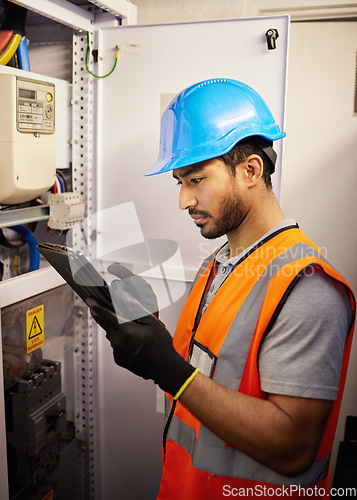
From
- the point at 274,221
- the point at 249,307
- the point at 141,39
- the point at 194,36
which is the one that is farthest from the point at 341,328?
the point at 141,39

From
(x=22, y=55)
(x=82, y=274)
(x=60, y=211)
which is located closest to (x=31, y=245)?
(x=60, y=211)

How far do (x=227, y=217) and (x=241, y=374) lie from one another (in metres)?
0.40

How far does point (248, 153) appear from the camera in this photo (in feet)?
3.77

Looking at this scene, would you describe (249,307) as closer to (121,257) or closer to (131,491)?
(121,257)

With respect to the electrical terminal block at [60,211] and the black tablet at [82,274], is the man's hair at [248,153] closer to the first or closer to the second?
the black tablet at [82,274]

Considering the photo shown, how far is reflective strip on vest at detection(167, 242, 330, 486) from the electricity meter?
2.97ft

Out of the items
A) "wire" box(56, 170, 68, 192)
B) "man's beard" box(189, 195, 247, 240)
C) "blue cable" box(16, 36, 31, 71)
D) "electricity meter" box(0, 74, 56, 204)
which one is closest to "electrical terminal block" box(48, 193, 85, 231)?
"electricity meter" box(0, 74, 56, 204)

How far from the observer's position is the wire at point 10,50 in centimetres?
155

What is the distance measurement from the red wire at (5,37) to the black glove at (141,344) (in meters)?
1.08

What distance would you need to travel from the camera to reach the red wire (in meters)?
1.55

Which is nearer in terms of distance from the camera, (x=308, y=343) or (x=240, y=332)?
(x=308, y=343)

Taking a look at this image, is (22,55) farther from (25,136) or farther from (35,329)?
(35,329)

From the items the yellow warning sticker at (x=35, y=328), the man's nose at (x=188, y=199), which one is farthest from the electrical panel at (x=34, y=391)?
the man's nose at (x=188, y=199)

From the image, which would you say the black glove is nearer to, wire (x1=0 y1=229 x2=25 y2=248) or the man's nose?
the man's nose
